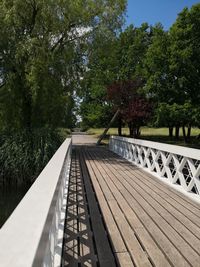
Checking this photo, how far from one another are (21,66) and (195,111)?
44.4ft

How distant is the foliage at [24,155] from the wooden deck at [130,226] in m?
6.79

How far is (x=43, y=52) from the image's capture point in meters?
14.5

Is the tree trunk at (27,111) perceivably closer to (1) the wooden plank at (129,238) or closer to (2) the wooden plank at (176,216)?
(2) the wooden plank at (176,216)

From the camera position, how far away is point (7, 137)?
15.0m

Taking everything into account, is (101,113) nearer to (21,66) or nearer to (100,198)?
(21,66)

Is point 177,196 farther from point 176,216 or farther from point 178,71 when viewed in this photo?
point 178,71

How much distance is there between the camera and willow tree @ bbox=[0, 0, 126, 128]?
47.6ft

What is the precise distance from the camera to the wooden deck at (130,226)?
3486 mm

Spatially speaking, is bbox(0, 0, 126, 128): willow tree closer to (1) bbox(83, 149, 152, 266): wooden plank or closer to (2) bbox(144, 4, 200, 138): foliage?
(2) bbox(144, 4, 200, 138): foliage

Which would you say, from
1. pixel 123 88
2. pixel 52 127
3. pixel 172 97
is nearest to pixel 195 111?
pixel 172 97

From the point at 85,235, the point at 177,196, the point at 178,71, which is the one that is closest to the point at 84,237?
the point at 85,235

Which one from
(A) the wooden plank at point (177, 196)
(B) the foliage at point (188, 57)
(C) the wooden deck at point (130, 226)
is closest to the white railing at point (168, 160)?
(A) the wooden plank at point (177, 196)

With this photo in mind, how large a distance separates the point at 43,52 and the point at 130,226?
11378 mm

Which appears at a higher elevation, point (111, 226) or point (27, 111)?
point (27, 111)
